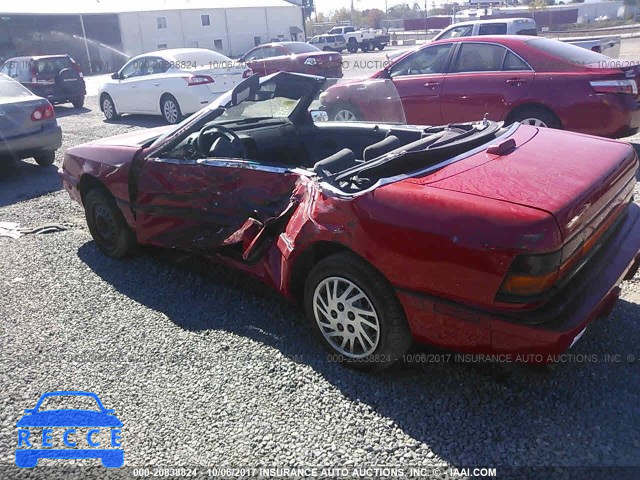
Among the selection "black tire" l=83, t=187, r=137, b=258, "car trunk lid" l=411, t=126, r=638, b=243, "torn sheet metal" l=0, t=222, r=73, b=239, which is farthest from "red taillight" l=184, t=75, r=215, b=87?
"car trunk lid" l=411, t=126, r=638, b=243

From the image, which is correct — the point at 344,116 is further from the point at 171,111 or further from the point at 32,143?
the point at 171,111

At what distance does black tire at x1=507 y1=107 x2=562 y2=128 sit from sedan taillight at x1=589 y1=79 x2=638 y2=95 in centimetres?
53

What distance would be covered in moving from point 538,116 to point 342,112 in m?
3.34

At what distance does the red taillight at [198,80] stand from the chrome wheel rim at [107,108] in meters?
3.13

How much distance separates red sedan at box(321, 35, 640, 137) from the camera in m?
6.11

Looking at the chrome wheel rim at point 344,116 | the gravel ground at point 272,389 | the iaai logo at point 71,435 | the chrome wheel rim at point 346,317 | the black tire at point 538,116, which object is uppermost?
the chrome wheel rim at point 344,116

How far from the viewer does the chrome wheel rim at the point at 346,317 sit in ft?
9.31

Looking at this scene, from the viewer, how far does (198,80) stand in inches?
432

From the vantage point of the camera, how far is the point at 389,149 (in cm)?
338

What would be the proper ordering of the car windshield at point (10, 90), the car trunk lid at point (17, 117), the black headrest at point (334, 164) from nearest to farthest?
the black headrest at point (334, 164) < the car trunk lid at point (17, 117) < the car windshield at point (10, 90)

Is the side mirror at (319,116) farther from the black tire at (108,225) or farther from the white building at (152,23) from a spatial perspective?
the white building at (152,23)

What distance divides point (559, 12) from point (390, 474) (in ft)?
155

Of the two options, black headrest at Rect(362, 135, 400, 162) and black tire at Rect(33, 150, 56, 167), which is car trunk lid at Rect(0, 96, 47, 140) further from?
black headrest at Rect(362, 135, 400, 162)

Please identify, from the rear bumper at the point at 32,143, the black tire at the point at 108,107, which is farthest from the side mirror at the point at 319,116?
the black tire at the point at 108,107
